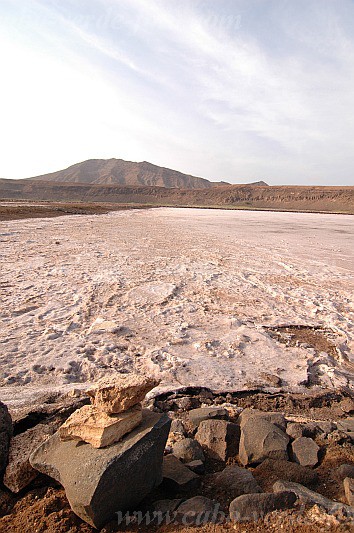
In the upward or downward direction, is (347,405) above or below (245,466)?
below

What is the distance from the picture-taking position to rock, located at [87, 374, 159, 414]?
6.83ft

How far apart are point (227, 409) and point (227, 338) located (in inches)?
62.4

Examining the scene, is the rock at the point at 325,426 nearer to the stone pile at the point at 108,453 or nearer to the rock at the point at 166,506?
the rock at the point at 166,506

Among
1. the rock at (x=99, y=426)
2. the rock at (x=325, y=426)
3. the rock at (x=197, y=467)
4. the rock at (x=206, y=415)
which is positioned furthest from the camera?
the rock at (x=206, y=415)

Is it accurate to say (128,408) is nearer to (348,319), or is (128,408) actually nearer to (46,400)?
(46,400)

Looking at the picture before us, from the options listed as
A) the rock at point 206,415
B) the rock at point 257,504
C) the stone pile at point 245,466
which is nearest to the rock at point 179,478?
the stone pile at point 245,466

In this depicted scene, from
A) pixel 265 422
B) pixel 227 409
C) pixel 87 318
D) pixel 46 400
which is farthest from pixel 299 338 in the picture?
pixel 46 400

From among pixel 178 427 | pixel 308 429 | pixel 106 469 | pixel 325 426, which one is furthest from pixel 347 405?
pixel 106 469

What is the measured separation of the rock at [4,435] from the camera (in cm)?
212

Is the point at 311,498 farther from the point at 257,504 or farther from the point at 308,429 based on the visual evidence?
the point at 308,429

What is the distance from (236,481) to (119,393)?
857 mm

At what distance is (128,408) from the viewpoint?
6.96ft

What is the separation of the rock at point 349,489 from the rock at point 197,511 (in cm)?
71

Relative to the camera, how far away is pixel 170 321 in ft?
16.8
